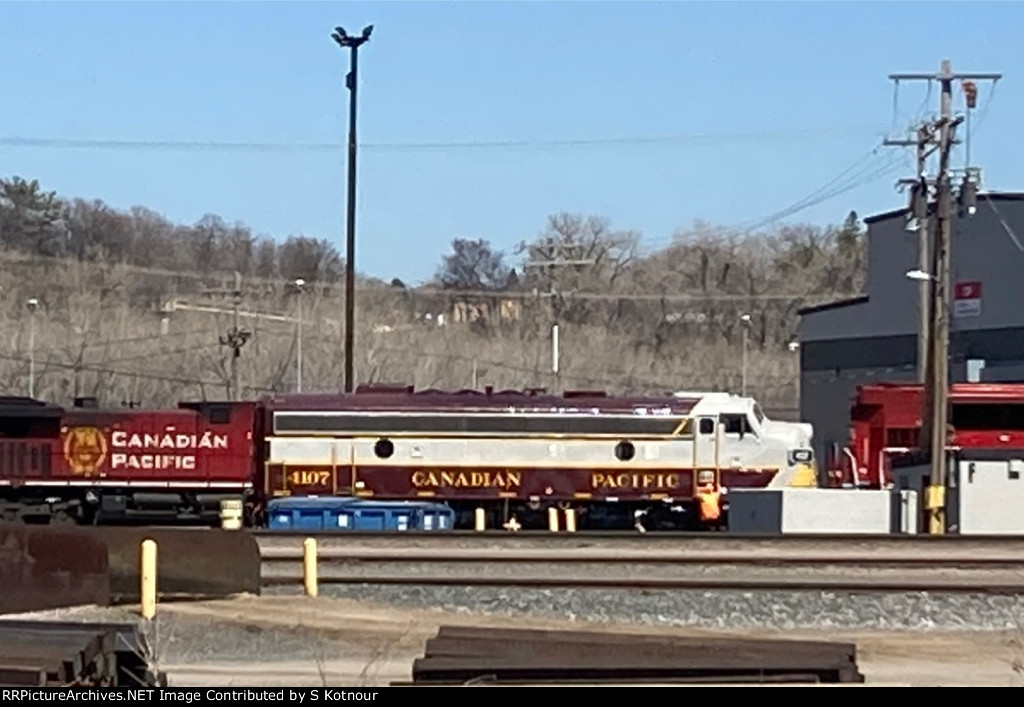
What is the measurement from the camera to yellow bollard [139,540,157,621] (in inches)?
735

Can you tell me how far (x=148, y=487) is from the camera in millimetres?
40156

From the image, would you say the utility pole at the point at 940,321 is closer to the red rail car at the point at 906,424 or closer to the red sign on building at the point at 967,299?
the red rail car at the point at 906,424

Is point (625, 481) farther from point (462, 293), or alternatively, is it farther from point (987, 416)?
point (462, 293)

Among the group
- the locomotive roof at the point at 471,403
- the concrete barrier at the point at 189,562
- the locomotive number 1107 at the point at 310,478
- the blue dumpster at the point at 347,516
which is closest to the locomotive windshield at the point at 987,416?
the locomotive roof at the point at 471,403

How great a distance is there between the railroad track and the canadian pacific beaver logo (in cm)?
1468

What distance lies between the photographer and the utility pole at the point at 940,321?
111 feet

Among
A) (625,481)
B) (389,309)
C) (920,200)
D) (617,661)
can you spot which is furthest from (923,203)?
(389,309)

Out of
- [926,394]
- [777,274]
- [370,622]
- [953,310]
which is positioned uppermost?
[777,274]

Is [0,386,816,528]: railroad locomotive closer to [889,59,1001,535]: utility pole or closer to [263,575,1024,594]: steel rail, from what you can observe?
[889,59,1001,535]: utility pole

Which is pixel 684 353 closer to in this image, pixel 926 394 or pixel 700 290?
pixel 700 290

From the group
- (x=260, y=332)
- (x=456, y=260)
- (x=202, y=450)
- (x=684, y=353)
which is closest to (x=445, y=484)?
(x=202, y=450)

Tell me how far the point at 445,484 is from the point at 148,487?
7.26 metres

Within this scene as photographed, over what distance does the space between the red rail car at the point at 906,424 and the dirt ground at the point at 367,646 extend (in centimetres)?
2451

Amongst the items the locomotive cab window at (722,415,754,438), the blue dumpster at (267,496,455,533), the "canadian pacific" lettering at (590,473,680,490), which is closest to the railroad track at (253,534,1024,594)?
the blue dumpster at (267,496,455,533)
